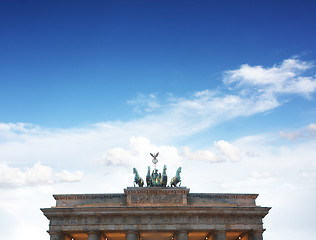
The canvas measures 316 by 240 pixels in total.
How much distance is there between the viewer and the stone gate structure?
44.8 metres

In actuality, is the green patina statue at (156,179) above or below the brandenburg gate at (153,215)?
above

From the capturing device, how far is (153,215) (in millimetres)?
45219

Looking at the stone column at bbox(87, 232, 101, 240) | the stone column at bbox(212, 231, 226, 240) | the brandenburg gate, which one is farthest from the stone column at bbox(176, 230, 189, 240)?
the stone column at bbox(87, 232, 101, 240)

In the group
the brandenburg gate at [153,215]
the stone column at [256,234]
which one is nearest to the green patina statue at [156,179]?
the brandenburg gate at [153,215]

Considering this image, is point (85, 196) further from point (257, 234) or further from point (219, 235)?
point (257, 234)

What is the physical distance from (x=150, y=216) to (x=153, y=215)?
380 mm

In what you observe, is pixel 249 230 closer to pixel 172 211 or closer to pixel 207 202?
pixel 207 202

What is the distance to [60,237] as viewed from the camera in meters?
45.0

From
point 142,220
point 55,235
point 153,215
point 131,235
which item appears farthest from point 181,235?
point 55,235

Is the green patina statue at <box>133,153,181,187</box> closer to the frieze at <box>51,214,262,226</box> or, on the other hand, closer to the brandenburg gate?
the brandenburg gate

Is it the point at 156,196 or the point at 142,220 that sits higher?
the point at 156,196

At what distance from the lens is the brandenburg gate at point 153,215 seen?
1766 inches

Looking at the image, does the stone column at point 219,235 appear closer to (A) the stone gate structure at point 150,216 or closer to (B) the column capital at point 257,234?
(A) the stone gate structure at point 150,216

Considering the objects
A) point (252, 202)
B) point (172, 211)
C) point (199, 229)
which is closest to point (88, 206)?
point (172, 211)
